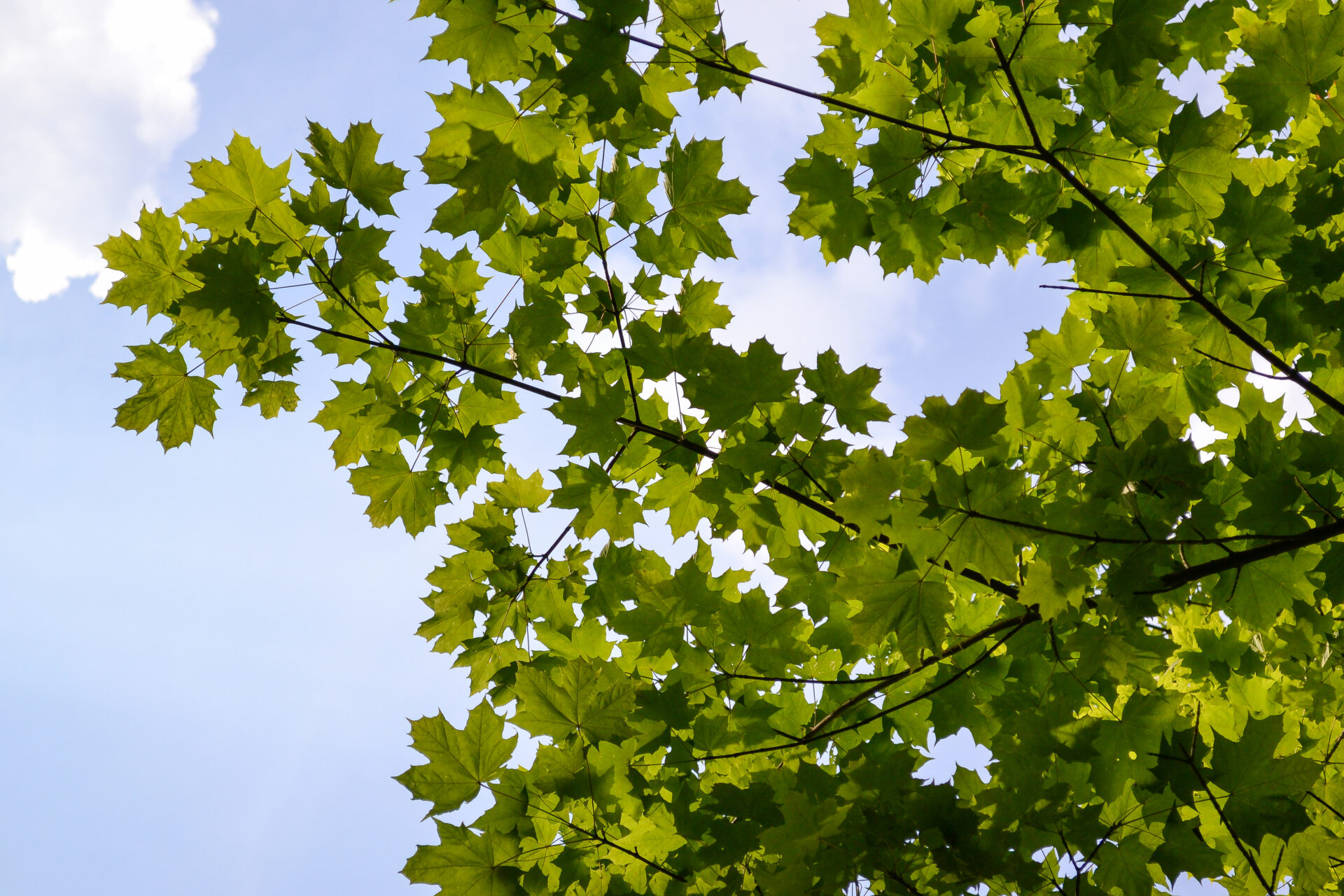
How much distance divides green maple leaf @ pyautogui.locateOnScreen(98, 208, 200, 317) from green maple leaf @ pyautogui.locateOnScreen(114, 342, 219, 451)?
0.20 metres

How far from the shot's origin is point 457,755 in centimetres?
268

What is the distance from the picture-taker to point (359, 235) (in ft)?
9.99

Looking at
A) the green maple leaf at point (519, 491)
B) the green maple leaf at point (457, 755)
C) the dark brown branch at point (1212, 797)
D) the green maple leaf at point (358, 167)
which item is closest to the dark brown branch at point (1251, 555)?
the dark brown branch at point (1212, 797)

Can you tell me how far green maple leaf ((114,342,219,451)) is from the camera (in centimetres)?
338

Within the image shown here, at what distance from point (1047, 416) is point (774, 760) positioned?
1688 millimetres

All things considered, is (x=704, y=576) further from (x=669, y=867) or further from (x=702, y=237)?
(x=702, y=237)

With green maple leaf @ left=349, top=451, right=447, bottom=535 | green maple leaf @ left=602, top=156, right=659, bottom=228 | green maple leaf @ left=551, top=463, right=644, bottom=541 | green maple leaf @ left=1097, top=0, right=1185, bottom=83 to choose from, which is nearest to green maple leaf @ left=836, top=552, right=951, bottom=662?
green maple leaf @ left=551, top=463, right=644, bottom=541

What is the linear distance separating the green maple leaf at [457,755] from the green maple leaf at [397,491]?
3.30 feet

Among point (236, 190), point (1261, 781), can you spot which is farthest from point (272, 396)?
point (1261, 781)

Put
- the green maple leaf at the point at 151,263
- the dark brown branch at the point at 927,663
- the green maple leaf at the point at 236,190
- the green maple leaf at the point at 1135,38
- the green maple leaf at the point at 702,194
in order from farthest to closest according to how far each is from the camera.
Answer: the green maple leaf at the point at 151,263
the green maple leaf at the point at 236,190
the green maple leaf at the point at 702,194
the dark brown branch at the point at 927,663
the green maple leaf at the point at 1135,38

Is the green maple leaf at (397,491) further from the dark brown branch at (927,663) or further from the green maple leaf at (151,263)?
the dark brown branch at (927,663)

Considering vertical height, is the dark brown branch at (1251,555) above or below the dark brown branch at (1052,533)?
below

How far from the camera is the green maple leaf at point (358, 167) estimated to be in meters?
2.96

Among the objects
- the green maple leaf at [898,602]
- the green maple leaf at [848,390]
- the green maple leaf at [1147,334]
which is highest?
the green maple leaf at [1147,334]
